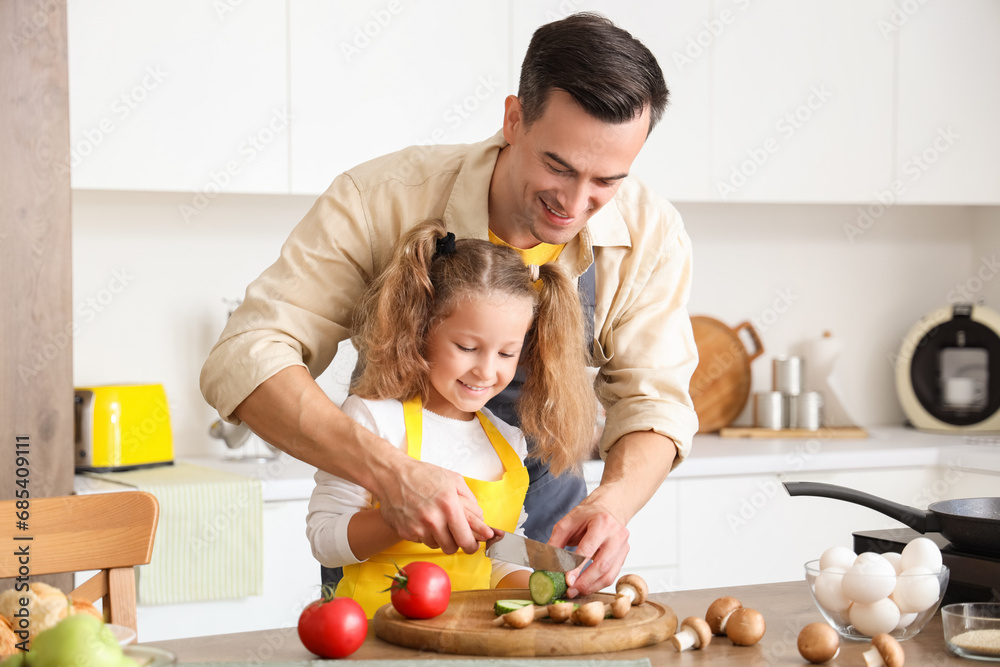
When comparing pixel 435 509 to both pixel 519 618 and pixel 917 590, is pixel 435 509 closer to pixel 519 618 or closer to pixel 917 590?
pixel 519 618

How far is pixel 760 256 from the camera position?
346 centimetres

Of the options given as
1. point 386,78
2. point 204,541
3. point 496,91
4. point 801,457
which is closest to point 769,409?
point 801,457

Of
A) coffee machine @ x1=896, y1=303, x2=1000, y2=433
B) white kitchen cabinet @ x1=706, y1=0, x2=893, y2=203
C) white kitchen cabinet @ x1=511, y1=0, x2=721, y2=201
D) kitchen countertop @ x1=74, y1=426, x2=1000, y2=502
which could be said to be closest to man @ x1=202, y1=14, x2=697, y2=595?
kitchen countertop @ x1=74, y1=426, x2=1000, y2=502

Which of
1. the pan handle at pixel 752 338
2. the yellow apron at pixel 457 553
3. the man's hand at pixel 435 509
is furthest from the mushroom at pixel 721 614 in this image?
the pan handle at pixel 752 338

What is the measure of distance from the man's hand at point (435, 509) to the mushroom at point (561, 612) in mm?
155

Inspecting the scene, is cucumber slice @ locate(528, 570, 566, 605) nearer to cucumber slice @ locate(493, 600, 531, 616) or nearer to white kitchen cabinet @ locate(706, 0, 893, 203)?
cucumber slice @ locate(493, 600, 531, 616)

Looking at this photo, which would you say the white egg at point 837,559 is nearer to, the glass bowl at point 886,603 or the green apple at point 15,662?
the glass bowl at point 886,603

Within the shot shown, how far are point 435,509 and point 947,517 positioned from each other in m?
0.58

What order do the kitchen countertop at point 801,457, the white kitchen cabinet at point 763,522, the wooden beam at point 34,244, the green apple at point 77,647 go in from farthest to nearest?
the white kitchen cabinet at point 763,522
the kitchen countertop at point 801,457
the wooden beam at point 34,244
the green apple at point 77,647

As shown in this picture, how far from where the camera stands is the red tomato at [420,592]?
1084 mm

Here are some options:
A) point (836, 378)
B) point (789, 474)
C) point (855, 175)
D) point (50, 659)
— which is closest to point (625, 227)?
point (50, 659)

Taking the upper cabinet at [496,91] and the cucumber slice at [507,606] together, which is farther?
the upper cabinet at [496,91]

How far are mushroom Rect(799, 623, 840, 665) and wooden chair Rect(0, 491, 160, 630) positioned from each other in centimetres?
77

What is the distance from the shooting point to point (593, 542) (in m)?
1.24
